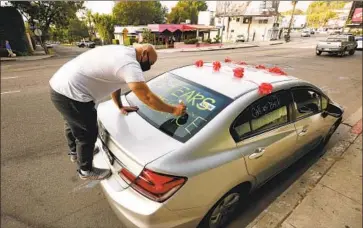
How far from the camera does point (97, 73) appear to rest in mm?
2037

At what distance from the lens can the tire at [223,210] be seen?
83.1 inches

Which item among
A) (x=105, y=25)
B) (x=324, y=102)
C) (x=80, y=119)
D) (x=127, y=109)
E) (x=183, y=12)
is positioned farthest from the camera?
(x=183, y=12)

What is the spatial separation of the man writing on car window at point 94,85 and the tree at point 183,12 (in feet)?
220

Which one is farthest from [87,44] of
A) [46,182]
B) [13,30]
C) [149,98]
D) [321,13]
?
[321,13]

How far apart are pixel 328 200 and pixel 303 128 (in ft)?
3.08

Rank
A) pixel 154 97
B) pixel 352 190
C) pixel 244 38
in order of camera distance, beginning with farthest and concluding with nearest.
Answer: pixel 244 38 → pixel 352 190 → pixel 154 97

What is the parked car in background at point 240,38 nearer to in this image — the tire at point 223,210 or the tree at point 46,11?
the tree at point 46,11

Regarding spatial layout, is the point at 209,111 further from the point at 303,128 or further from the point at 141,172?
the point at 303,128

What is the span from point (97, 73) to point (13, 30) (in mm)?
23136

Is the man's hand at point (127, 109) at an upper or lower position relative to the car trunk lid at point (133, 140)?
upper

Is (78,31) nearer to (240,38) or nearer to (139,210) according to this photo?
(240,38)

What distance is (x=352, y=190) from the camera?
10.1 feet

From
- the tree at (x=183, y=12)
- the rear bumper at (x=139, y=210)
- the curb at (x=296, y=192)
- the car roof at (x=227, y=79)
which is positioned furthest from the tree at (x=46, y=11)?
the tree at (x=183, y=12)

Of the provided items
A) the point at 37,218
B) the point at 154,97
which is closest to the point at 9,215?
the point at 37,218
